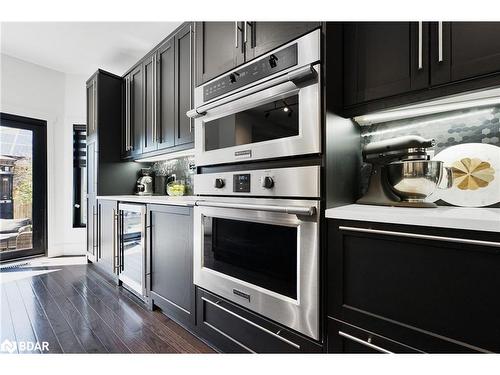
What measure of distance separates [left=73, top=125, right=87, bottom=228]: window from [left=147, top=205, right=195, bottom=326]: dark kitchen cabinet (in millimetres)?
2603

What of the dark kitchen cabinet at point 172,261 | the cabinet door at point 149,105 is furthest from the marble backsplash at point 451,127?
the cabinet door at point 149,105


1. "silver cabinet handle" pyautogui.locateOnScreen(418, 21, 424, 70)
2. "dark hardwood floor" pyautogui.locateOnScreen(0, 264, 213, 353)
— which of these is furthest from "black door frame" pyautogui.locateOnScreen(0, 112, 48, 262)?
"silver cabinet handle" pyautogui.locateOnScreen(418, 21, 424, 70)

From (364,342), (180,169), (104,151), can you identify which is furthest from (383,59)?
(104,151)

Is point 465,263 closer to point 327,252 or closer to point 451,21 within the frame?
point 327,252

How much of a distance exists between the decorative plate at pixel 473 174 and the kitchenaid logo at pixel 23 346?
96.4 inches

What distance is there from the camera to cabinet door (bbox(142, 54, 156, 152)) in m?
2.55

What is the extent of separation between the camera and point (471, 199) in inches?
46.8

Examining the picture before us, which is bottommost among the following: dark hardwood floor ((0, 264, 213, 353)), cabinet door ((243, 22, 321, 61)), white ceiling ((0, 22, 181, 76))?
dark hardwood floor ((0, 264, 213, 353))

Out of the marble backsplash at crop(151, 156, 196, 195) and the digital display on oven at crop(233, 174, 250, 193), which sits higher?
the marble backsplash at crop(151, 156, 196, 195)

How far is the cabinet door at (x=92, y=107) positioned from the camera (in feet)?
10.1

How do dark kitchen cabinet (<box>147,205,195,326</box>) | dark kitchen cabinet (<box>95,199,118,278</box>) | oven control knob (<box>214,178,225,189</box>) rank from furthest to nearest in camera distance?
dark kitchen cabinet (<box>95,199,118,278</box>) → dark kitchen cabinet (<box>147,205,195,326</box>) → oven control knob (<box>214,178,225,189</box>)

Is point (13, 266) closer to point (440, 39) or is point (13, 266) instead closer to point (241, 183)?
point (241, 183)

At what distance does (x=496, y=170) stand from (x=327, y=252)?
2.92 feet

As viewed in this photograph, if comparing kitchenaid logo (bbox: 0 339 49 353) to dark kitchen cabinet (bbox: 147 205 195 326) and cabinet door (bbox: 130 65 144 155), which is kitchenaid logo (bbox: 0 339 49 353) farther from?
cabinet door (bbox: 130 65 144 155)
